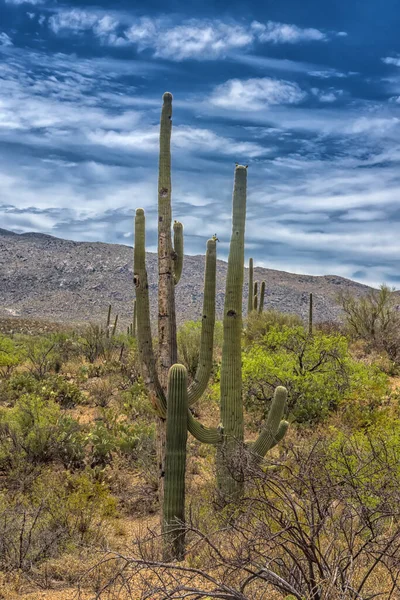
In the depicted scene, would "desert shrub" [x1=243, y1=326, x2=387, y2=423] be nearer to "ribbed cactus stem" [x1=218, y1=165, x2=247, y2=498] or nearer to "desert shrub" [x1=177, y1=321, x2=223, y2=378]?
"desert shrub" [x1=177, y1=321, x2=223, y2=378]

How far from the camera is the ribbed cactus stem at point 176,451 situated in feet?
22.0

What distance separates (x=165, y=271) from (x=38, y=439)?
15.1 ft

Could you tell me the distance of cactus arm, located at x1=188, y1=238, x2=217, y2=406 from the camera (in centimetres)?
802

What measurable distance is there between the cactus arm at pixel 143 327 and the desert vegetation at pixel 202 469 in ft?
0.08

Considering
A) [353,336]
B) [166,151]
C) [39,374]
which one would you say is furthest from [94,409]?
[353,336]

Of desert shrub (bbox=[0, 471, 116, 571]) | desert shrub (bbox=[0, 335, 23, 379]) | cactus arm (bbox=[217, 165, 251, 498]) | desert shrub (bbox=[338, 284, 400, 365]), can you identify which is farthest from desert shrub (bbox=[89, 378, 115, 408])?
desert shrub (bbox=[338, 284, 400, 365])

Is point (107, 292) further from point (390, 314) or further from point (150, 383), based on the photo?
point (150, 383)

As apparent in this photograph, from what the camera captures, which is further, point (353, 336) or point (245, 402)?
point (353, 336)

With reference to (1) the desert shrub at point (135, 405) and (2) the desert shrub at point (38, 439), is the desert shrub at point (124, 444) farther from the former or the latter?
(1) the desert shrub at point (135, 405)

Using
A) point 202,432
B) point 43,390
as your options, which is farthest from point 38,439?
point 43,390

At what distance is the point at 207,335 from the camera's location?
332 inches

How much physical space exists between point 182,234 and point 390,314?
18.3 metres

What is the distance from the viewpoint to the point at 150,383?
758cm

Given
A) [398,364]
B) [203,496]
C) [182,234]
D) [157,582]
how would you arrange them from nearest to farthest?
[157,582], [203,496], [182,234], [398,364]
